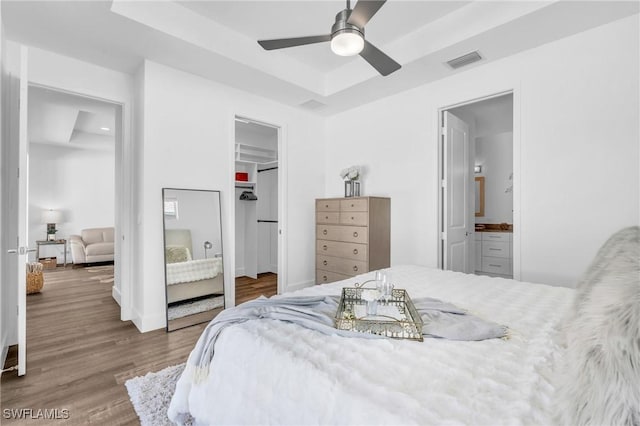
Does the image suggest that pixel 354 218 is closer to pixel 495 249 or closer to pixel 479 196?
pixel 495 249

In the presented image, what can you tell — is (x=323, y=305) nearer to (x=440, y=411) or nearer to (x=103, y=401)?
(x=440, y=411)

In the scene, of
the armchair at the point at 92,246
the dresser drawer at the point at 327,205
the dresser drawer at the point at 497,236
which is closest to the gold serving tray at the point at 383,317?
the dresser drawer at the point at 327,205

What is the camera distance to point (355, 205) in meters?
3.72

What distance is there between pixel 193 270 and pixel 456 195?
122 inches

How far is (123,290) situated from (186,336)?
1001mm

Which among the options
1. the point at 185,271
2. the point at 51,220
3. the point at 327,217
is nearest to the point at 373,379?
the point at 185,271

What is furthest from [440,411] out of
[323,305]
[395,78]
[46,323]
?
[46,323]

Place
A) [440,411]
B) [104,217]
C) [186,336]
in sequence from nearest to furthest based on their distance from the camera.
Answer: [440,411] < [186,336] < [104,217]

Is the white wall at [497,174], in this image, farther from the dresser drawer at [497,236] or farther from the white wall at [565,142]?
the white wall at [565,142]

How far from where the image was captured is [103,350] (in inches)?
97.5

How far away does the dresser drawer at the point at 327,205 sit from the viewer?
399 cm

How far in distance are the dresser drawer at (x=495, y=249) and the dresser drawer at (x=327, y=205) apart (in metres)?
2.97

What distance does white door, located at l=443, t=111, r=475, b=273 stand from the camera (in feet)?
11.4

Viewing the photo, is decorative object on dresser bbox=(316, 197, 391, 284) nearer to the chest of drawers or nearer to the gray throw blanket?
the gray throw blanket
